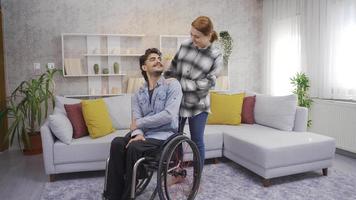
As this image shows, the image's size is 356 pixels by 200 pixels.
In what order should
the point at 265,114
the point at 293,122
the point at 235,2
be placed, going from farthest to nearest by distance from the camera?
the point at 235,2 → the point at 265,114 → the point at 293,122

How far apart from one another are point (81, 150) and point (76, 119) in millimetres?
352

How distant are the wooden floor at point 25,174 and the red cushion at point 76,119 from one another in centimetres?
42

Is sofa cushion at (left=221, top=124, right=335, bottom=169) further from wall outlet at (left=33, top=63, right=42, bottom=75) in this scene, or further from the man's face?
wall outlet at (left=33, top=63, right=42, bottom=75)

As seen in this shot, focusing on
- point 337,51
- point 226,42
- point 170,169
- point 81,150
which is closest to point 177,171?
point 170,169

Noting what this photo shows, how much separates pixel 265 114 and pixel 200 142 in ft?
4.34

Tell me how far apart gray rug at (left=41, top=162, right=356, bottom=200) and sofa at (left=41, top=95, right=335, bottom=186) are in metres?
0.10

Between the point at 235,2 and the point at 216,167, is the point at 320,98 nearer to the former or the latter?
the point at 216,167

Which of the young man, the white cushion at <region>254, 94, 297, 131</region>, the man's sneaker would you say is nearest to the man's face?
the young man

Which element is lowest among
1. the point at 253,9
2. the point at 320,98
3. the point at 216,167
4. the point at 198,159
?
the point at 216,167

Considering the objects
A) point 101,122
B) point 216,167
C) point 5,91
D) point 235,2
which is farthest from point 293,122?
point 5,91

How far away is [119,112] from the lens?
324 centimetres

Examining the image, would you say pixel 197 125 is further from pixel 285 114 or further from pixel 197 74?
pixel 285 114

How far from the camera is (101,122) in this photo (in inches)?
115

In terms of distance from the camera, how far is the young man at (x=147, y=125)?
1.93m
